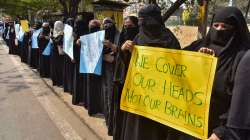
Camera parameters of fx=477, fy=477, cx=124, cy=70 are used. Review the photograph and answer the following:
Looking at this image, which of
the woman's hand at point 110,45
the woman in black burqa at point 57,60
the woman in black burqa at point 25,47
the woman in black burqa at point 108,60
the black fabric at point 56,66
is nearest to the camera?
the woman's hand at point 110,45

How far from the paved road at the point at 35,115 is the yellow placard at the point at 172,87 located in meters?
2.34

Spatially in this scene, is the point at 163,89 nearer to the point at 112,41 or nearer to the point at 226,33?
the point at 226,33

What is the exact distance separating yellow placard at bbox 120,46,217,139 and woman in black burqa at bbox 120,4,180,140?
88mm

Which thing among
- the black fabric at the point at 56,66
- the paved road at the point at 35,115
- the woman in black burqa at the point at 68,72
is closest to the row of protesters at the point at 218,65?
the paved road at the point at 35,115

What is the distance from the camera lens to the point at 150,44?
4.09 m

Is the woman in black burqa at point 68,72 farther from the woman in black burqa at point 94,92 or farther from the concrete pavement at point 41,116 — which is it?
the woman in black burqa at point 94,92

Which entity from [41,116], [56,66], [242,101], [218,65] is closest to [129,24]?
[218,65]

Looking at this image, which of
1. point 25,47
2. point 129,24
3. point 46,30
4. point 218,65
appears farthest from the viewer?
point 25,47

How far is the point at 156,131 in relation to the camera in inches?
157

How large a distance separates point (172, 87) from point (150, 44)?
53 cm

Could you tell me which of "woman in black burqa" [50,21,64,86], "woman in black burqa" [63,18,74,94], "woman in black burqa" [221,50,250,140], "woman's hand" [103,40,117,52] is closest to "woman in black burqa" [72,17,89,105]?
"woman in black burqa" [63,18,74,94]

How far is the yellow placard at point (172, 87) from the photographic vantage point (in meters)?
3.36

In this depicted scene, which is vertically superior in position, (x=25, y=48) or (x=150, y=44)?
(x=150, y=44)

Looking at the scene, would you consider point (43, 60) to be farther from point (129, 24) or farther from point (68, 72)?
point (129, 24)
